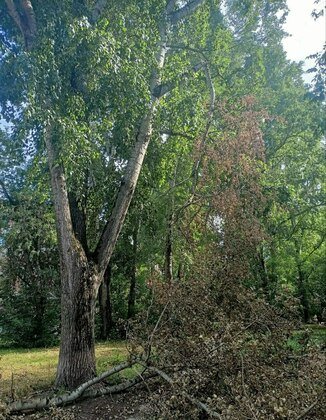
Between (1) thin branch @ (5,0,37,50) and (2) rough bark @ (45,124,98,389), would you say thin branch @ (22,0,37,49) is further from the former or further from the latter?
(2) rough bark @ (45,124,98,389)

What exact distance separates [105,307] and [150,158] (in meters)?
8.61

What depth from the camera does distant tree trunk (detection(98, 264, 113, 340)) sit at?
15195 mm

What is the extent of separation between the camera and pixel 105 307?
50.0 feet

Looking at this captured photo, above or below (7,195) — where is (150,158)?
below

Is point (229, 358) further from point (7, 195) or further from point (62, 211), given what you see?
point (7, 195)

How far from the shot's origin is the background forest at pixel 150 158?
17.5 feet

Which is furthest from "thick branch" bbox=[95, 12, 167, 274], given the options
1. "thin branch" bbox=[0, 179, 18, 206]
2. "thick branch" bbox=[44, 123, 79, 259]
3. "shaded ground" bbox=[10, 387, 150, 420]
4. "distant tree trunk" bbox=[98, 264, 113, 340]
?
"thin branch" bbox=[0, 179, 18, 206]

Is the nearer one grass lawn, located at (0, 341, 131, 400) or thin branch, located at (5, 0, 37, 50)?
thin branch, located at (5, 0, 37, 50)

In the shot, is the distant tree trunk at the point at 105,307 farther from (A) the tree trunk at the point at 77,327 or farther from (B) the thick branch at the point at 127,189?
(A) the tree trunk at the point at 77,327

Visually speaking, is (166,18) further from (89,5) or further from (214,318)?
(214,318)

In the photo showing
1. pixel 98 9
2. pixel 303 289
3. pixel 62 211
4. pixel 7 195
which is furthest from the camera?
pixel 303 289

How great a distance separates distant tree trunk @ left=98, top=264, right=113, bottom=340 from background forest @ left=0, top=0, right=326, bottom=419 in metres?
0.06

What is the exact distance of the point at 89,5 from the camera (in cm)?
642

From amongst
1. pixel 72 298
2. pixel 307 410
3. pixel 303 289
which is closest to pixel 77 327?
pixel 72 298
